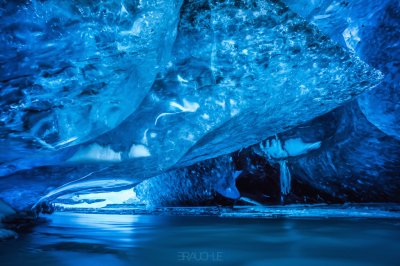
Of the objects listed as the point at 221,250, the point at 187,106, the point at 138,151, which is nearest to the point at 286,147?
the point at 187,106

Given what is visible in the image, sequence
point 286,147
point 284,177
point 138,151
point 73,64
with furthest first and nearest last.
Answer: point 284,177
point 286,147
point 138,151
point 73,64

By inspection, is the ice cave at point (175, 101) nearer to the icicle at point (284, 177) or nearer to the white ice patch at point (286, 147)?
the white ice patch at point (286, 147)

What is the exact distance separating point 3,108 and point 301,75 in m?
1.83

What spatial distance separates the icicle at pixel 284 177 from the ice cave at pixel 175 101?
41.7 inches

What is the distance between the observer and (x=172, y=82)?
1.84 m

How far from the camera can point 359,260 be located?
114 centimetres

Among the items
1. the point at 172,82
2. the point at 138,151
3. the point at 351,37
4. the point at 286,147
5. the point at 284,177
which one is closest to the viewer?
the point at 172,82

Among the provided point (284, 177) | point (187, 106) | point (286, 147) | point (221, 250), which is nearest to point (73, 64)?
point (187, 106)

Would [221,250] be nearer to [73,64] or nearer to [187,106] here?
[187,106]

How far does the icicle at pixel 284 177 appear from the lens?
13.3 feet

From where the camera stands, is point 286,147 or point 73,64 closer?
point 73,64

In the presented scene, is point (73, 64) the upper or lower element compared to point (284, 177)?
upper

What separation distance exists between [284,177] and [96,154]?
3.06 m

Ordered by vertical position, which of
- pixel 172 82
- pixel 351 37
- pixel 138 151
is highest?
pixel 351 37
